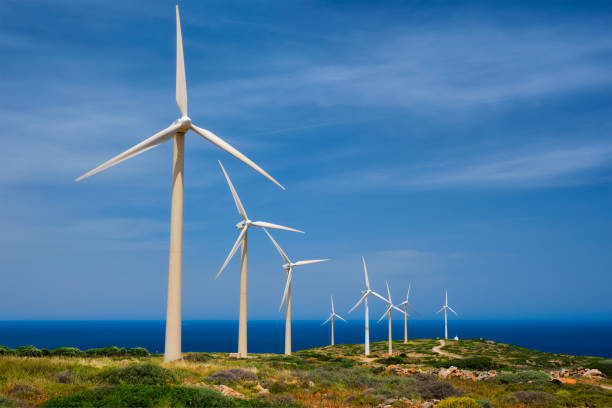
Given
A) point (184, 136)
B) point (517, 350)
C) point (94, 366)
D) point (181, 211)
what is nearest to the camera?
point (94, 366)

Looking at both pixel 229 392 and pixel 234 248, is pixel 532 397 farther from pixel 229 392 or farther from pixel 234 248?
pixel 234 248

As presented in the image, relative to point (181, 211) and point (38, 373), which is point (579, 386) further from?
point (38, 373)

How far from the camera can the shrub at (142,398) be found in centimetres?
1523

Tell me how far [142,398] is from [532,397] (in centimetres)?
1847

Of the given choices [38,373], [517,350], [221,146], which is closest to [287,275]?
[221,146]

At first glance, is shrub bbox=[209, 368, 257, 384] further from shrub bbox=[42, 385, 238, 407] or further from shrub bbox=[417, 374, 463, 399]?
shrub bbox=[417, 374, 463, 399]

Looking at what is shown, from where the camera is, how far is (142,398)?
→ 15.6 m

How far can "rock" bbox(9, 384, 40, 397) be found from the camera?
1675cm

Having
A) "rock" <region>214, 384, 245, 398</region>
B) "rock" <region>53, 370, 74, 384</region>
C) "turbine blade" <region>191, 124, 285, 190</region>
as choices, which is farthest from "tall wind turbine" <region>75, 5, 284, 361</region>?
"rock" <region>214, 384, 245, 398</region>

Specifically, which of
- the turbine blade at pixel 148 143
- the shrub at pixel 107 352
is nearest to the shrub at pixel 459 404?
the turbine blade at pixel 148 143

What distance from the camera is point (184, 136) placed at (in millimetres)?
31016

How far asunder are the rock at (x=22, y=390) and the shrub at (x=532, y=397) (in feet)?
71.2

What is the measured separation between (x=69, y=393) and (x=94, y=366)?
758 cm

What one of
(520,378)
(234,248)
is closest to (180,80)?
(234,248)
